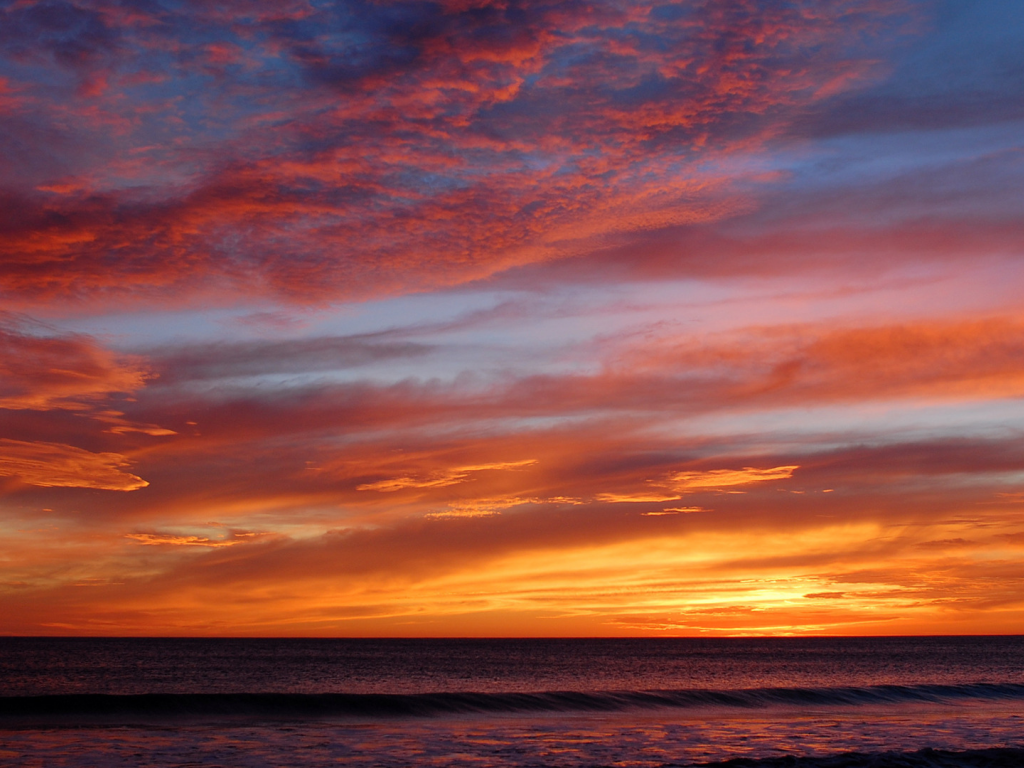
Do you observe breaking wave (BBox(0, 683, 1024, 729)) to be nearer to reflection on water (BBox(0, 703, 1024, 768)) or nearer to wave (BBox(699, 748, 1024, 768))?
reflection on water (BBox(0, 703, 1024, 768))

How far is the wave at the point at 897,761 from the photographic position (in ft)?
59.8

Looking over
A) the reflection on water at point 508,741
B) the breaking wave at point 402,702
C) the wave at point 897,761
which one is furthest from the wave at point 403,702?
the wave at point 897,761

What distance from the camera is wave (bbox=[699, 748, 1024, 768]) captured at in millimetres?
18234

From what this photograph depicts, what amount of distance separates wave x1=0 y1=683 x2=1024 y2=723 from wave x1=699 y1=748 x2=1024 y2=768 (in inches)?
683

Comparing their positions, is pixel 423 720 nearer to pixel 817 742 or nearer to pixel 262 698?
pixel 262 698

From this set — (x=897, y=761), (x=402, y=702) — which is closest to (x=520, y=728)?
(x=402, y=702)

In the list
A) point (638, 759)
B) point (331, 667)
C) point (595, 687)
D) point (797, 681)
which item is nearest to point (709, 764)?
point (638, 759)

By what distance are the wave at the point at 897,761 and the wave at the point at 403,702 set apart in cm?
1734

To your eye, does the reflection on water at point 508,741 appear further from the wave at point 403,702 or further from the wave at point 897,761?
the wave at point 403,702

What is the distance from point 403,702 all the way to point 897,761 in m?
21.7

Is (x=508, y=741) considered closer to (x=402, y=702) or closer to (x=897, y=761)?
(x=897, y=761)

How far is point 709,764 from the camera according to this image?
18.6 m

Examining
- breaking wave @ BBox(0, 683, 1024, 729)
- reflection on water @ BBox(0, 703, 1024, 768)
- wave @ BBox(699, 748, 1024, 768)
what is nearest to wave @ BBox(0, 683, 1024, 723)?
breaking wave @ BBox(0, 683, 1024, 729)

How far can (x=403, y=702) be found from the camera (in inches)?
1350
